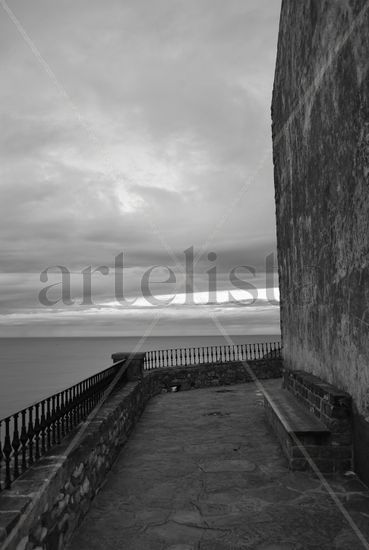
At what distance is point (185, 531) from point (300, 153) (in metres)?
7.69

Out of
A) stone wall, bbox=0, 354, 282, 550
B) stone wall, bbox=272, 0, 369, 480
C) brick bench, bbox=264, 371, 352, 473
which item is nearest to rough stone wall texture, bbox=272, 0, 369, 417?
stone wall, bbox=272, 0, 369, 480

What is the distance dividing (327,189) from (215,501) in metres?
5.41

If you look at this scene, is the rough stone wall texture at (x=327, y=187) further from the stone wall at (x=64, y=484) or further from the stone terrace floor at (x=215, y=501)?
the stone wall at (x=64, y=484)

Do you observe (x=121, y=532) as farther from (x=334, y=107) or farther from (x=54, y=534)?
(x=334, y=107)

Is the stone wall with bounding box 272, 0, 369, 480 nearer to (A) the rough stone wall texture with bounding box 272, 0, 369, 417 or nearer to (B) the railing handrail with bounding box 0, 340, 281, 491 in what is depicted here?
(A) the rough stone wall texture with bounding box 272, 0, 369, 417

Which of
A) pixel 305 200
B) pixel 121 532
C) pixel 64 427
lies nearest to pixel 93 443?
Result: pixel 64 427

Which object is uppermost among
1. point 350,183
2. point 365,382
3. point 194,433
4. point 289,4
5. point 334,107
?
point 289,4

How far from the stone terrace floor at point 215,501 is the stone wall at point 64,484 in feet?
0.95

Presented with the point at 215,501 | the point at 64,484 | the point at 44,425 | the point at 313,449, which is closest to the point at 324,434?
the point at 313,449

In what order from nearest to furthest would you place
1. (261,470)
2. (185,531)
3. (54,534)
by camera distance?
(54,534), (185,531), (261,470)

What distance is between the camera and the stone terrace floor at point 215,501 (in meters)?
4.79

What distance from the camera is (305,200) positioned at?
30.0 ft

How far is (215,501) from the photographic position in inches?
231

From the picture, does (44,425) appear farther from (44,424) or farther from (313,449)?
(313,449)
